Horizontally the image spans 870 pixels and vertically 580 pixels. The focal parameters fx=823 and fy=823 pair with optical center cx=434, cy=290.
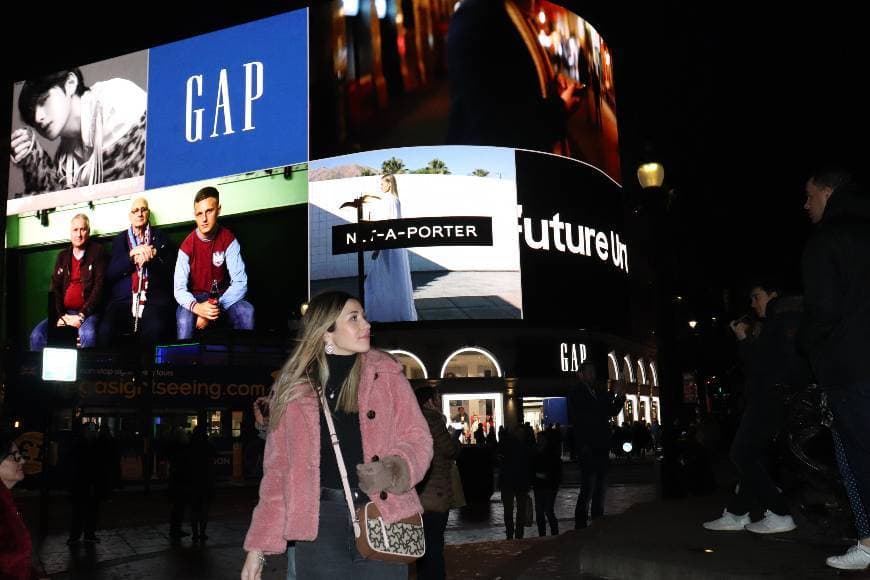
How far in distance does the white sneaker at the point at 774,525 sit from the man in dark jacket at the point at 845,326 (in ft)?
4.38

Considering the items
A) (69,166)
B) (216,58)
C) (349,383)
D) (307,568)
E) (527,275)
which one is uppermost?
(216,58)

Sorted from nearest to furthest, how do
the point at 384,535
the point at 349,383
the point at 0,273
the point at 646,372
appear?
the point at 384,535, the point at 349,383, the point at 0,273, the point at 646,372

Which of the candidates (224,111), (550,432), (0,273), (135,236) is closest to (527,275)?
(224,111)

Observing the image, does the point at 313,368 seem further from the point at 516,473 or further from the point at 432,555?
the point at 516,473

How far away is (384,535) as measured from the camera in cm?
266

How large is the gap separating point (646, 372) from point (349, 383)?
49740mm

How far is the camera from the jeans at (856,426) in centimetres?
377

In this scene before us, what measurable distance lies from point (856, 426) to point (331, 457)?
2.51 metres

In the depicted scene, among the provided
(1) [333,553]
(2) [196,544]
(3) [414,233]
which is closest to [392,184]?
(3) [414,233]

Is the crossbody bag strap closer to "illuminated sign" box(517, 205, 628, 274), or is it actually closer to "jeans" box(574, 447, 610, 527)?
"jeans" box(574, 447, 610, 527)

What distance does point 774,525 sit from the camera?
17.5 ft

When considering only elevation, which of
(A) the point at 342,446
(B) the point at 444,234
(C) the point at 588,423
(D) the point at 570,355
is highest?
(B) the point at 444,234

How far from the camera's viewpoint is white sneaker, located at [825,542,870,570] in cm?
400

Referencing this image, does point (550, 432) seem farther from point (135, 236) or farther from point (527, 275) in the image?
point (135, 236)
